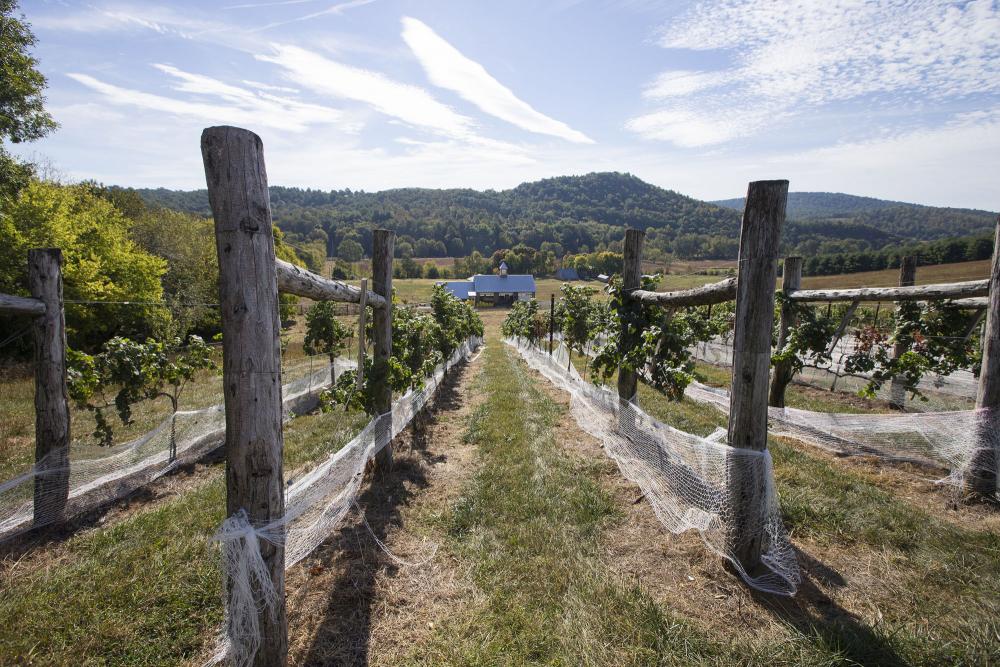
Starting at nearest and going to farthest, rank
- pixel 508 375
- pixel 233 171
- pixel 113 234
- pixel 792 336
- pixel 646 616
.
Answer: pixel 233 171 < pixel 646 616 < pixel 792 336 < pixel 508 375 < pixel 113 234

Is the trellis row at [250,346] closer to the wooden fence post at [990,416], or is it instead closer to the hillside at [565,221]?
the wooden fence post at [990,416]

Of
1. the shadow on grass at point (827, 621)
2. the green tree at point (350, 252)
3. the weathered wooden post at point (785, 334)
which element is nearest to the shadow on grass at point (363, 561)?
the shadow on grass at point (827, 621)

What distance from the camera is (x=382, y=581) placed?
3.36 meters

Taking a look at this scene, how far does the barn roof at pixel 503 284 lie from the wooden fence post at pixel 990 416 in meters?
53.0

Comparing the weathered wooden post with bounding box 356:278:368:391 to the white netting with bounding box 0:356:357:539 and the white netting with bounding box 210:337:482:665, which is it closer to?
the white netting with bounding box 210:337:482:665

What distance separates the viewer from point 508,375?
11.8 metres

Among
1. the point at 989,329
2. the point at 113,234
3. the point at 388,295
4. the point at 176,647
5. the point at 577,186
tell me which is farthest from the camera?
the point at 577,186

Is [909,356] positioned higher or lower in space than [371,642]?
higher

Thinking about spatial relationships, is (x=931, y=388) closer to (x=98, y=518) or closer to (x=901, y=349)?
(x=901, y=349)

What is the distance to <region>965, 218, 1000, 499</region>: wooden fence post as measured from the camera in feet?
14.2

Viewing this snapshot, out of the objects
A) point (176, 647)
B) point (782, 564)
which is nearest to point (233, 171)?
point (176, 647)

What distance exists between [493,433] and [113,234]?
1896 cm

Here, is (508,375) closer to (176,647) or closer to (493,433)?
(493,433)

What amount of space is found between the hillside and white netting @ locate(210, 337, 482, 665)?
7635cm
